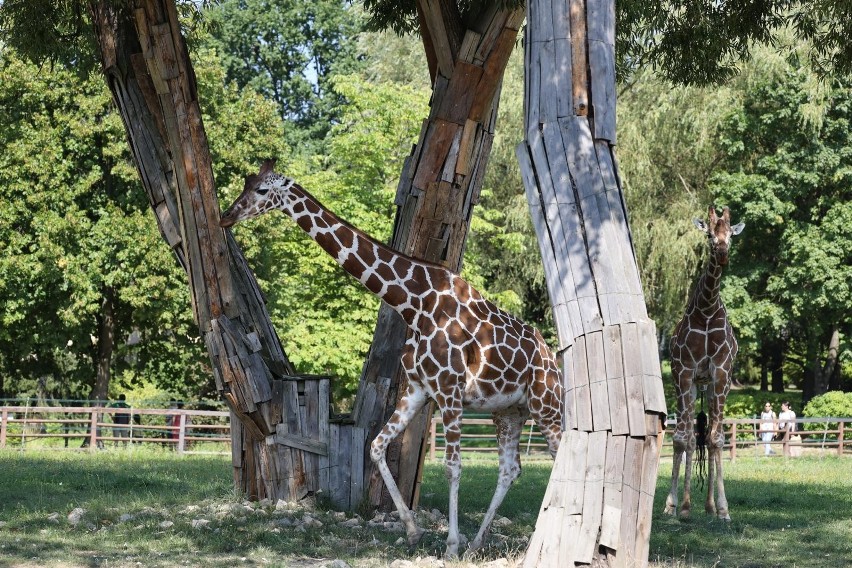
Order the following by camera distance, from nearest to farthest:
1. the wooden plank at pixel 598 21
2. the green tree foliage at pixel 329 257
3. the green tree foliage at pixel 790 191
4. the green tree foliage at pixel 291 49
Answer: the wooden plank at pixel 598 21 < the green tree foliage at pixel 329 257 < the green tree foliage at pixel 790 191 < the green tree foliage at pixel 291 49

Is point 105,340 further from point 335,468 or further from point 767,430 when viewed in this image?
point 335,468

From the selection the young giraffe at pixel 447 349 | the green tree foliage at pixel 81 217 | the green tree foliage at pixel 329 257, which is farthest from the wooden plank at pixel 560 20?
the green tree foliage at pixel 329 257

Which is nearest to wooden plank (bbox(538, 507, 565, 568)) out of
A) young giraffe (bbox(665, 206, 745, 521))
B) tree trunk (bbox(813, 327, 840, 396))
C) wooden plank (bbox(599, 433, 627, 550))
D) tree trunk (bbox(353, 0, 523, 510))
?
wooden plank (bbox(599, 433, 627, 550))

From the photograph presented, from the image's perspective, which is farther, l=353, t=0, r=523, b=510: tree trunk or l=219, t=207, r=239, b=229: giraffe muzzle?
l=353, t=0, r=523, b=510: tree trunk

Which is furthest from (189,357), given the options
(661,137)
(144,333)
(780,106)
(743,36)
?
(743,36)

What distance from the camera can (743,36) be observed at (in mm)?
12758

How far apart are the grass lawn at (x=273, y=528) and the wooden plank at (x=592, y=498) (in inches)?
59.1

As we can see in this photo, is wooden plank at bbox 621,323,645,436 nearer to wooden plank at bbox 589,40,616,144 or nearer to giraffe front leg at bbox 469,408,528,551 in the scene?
wooden plank at bbox 589,40,616,144

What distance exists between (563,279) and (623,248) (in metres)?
0.43

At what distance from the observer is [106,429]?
27234 mm

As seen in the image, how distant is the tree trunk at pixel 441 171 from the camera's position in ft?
35.2

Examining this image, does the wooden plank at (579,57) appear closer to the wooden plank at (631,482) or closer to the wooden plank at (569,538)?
the wooden plank at (631,482)

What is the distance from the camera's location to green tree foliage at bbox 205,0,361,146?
40156mm

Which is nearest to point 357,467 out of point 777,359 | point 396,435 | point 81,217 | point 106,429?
point 396,435
